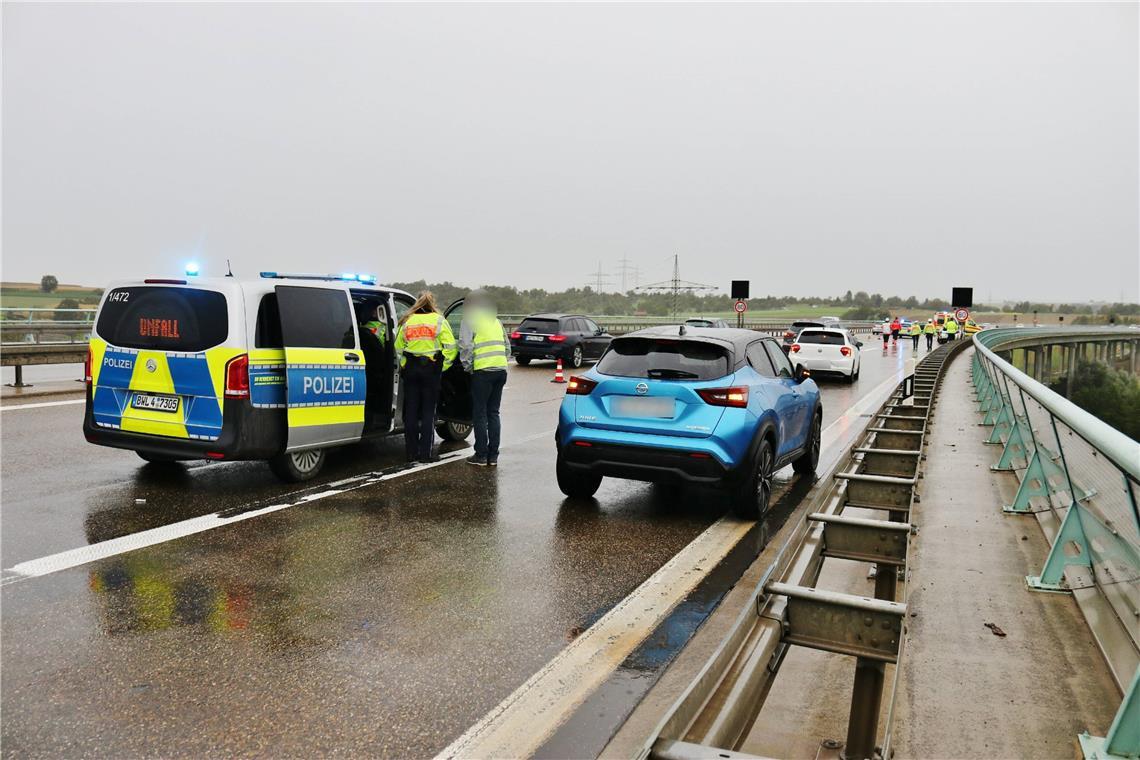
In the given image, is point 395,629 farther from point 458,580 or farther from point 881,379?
point 881,379

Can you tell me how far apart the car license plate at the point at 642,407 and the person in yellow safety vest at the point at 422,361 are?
8.40 ft

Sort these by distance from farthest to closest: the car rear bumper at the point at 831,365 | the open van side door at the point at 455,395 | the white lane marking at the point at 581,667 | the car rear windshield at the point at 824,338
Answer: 1. the car rear windshield at the point at 824,338
2. the car rear bumper at the point at 831,365
3. the open van side door at the point at 455,395
4. the white lane marking at the point at 581,667

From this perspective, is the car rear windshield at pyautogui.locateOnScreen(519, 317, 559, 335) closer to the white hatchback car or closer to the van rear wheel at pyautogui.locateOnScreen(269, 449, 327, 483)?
the white hatchback car

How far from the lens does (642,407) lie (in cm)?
695

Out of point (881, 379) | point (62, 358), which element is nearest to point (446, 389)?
point (62, 358)

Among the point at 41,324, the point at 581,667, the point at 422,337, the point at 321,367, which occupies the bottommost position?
the point at 581,667

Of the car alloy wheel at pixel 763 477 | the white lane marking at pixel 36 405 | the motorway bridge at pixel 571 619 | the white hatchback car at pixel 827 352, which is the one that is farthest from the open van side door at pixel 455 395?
the white hatchback car at pixel 827 352

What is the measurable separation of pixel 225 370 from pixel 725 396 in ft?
13.5

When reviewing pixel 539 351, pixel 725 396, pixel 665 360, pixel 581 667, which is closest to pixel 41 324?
pixel 539 351

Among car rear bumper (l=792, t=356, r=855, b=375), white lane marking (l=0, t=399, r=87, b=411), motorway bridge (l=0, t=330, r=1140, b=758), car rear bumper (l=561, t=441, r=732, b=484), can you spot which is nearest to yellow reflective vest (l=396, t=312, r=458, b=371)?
motorway bridge (l=0, t=330, r=1140, b=758)

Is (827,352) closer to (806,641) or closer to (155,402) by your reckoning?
(155,402)

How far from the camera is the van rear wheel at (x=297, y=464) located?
779cm

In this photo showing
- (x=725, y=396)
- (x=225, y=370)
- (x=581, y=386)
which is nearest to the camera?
(x=725, y=396)

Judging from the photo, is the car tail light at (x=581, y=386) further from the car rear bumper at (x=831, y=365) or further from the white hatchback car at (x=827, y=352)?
the car rear bumper at (x=831, y=365)
